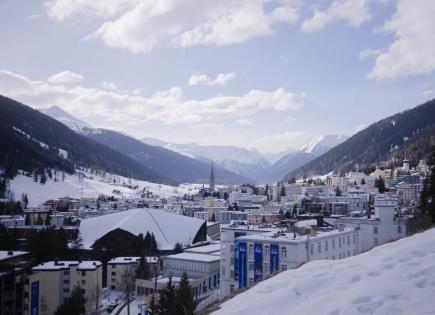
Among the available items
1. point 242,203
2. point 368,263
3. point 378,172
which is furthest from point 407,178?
point 368,263

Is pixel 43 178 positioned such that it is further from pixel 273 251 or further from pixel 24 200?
pixel 273 251

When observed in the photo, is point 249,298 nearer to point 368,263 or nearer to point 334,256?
point 368,263

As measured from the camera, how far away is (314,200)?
117625 millimetres

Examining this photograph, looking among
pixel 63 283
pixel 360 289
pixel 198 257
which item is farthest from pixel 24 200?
pixel 360 289

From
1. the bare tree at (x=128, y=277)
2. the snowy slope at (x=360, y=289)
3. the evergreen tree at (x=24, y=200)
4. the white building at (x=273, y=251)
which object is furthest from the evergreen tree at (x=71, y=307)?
the evergreen tree at (x=24, y=200)

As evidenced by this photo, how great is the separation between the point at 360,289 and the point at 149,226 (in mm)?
88728

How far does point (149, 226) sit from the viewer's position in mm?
93812

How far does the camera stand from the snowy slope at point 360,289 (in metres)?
6.75

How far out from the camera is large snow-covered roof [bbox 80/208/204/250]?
292ft

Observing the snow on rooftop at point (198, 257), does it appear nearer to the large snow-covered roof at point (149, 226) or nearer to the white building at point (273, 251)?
the white building at point (273, 251)

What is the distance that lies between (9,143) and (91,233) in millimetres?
A: 108127

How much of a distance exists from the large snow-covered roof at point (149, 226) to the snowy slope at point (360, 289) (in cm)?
7710

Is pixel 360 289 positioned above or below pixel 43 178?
below

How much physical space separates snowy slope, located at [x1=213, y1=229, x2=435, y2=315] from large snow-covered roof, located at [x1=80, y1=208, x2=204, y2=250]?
77097 millimetres
